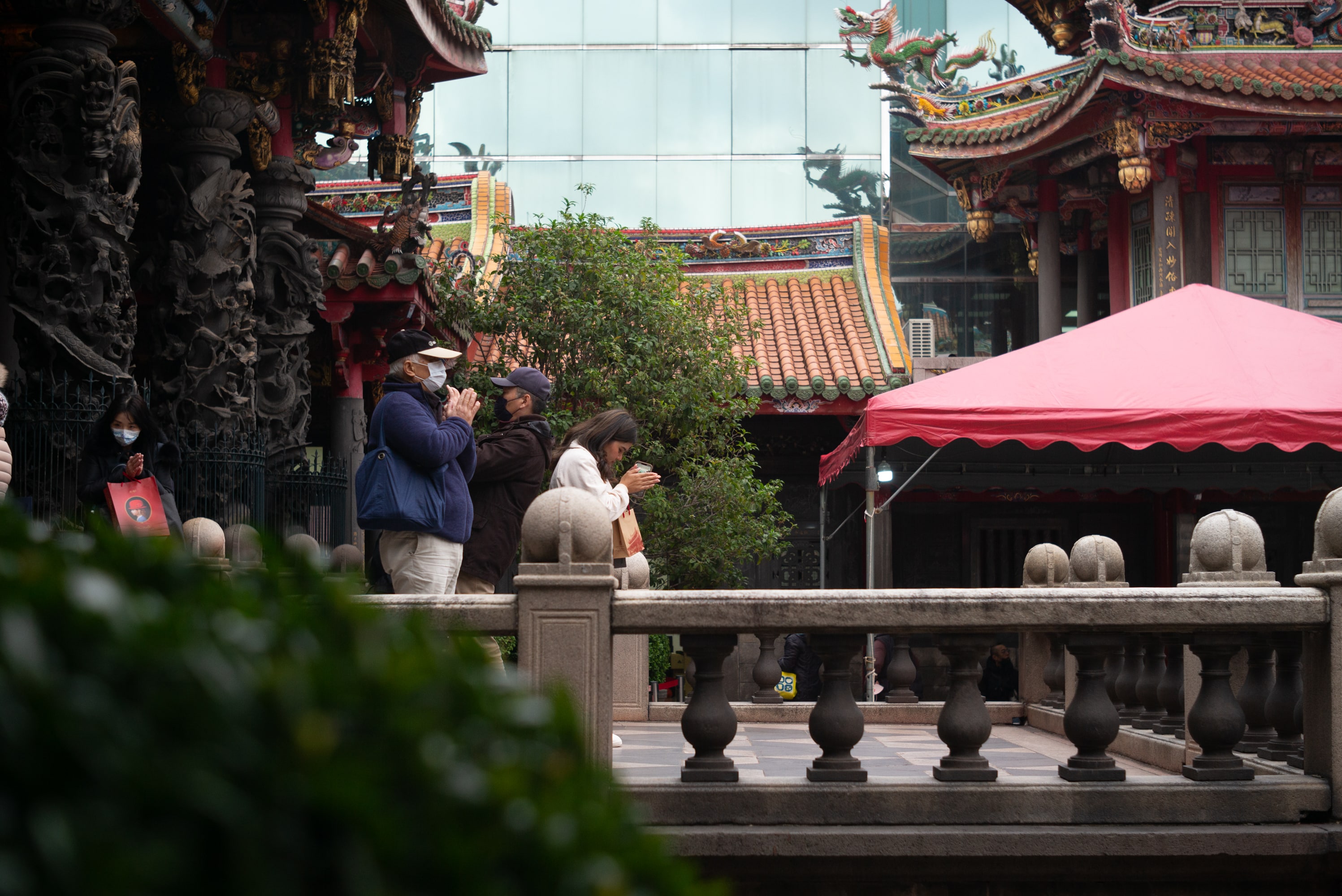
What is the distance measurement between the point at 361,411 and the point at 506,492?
312 inches

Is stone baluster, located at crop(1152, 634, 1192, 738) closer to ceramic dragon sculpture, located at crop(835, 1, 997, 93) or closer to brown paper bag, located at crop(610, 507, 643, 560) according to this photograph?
brown paper bag, located at crop(610, 507, 643, 560)

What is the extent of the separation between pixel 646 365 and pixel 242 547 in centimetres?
592

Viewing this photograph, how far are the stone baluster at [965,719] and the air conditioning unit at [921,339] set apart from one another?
12.2 m

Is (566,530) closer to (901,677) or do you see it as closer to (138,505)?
(138,505)

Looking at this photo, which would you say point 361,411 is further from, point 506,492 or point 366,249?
point 506,492

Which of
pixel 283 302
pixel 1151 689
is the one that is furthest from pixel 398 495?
pixel 283 302

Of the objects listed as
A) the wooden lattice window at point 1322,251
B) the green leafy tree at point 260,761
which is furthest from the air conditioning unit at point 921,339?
the green leafy tree at point 260,761

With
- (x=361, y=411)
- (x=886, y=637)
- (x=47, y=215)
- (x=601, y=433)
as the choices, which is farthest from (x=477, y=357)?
(x=601, y=433)

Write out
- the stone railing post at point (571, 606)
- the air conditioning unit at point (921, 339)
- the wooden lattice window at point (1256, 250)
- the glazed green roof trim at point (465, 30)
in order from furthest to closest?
the air conditioning unit at point (921, 339) → the wooden lattice window at point (1256, 250) → the glazed green roof trim at point (465, 30) → the stone railing post at point (571, 606)

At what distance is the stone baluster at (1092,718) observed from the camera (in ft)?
14.3

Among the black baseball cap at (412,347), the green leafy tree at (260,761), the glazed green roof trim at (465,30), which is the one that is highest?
the glazed green roof trim at (465,30)

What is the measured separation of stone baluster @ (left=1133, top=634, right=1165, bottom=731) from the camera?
19.1 feet

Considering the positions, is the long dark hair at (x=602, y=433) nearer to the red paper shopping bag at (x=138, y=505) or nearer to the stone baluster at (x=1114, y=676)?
the red paper shopping bag at (x=138, y=505)

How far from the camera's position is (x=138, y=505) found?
591 cm
